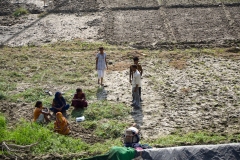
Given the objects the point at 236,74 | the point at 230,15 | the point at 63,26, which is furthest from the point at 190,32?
the point at 63,26

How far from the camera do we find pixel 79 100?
36.6 feet

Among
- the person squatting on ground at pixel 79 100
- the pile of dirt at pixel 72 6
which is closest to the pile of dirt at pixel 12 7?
the pile of dirt at pixel 72 6

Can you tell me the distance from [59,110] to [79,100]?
674 millimetres

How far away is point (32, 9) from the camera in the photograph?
2088 centimetres

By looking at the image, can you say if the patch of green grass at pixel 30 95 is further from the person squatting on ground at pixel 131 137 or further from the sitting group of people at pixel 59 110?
the person squatting on ground at pixel 131 137

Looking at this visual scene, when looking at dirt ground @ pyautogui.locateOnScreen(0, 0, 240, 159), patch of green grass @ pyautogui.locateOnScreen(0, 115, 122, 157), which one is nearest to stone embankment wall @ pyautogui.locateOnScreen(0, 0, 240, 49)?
dirt ground @ pyautogui.locateOnScreen(0, 0, 240, 159)

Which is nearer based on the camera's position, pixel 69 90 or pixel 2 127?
pixel 2 127

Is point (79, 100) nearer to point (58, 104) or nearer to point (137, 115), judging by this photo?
point (58, 104)

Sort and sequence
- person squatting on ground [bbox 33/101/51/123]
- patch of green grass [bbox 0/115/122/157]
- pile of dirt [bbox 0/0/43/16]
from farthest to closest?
pile of dirt [bbox 0/0/43/16]
person squatting on ground [bbox 33/101/51/123]
patch of green grass [bbox 0/115/122/157]

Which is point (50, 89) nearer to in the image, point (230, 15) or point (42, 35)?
point (42, 35)

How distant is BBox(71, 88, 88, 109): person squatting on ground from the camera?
11.2 m

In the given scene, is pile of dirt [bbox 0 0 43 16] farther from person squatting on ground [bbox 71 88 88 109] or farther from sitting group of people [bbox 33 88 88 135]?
sitting group of people [bbox 33 88 88 135]

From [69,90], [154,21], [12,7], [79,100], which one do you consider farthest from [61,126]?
[12,7]

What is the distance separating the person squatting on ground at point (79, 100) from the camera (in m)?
11.2
